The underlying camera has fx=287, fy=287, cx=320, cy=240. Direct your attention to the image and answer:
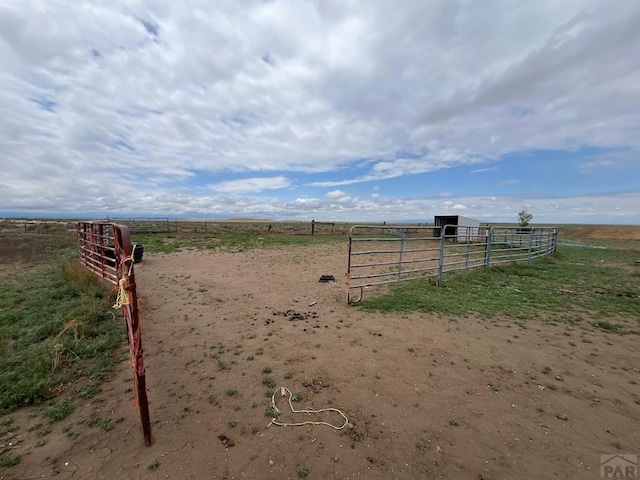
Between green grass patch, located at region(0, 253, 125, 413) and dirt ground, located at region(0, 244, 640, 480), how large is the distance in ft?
1.19

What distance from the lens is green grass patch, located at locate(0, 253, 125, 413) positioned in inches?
126

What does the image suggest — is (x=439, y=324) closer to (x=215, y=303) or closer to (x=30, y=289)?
(x=215, y=303)

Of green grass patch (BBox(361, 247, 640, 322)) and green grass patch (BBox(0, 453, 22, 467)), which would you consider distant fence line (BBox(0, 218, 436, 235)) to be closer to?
green grass patch (BBox(361, 247, 640, 322))

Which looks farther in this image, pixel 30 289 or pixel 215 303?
pixel 30 289

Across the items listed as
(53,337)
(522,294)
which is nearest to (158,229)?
(53,337)

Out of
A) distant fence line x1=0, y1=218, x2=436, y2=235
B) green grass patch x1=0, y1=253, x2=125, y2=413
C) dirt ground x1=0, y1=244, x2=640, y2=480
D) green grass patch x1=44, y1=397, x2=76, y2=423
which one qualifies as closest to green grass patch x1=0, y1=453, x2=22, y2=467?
dirt ground x1=0, y1=244, x2=640, y2=480

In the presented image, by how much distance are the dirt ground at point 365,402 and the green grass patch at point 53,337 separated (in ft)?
1.19

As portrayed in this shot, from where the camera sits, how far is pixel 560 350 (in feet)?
14.2

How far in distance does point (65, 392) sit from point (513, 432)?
462cm

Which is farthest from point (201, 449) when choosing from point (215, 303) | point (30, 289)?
point (30, 289)

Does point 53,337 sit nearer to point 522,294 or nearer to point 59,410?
point 59,410

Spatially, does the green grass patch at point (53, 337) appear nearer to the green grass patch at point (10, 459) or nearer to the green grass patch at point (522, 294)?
the green grass patch at point (10, 459)

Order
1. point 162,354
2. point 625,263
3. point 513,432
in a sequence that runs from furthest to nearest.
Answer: point 625,263
point 162,354
point 513,432

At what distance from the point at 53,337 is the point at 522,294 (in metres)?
9.56
